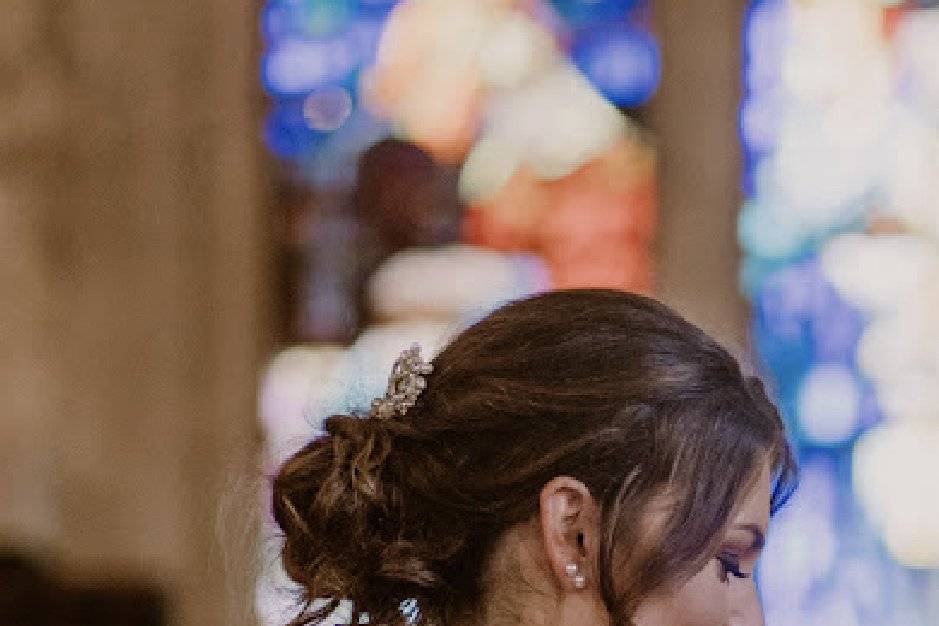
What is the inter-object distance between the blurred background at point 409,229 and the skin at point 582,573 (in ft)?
9.59

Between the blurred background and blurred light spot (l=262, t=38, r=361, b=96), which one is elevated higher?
blurred light spot (l=262, t=38, r=361, b=96)

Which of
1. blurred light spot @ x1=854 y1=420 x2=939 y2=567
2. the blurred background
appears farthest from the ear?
blurred light spot @ x1=854 y1=420 x2=939 y2=567

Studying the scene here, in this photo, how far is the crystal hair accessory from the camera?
194 centimetres

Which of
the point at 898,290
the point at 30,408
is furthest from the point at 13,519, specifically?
the point at 898,290

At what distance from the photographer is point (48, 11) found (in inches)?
238

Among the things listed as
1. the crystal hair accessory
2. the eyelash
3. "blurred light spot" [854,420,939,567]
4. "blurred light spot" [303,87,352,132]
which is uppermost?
"blurred light spot" [303,87,352,132]

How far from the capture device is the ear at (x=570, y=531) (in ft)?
5.61

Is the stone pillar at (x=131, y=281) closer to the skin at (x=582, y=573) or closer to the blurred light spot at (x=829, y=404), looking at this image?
the blurred light spot at (x=829, y=404)

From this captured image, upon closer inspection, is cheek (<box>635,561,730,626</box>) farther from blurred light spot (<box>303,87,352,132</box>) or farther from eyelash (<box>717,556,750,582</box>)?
blurred light spot (<box>303,87,352,132</box>)

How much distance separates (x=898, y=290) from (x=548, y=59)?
1.26 m

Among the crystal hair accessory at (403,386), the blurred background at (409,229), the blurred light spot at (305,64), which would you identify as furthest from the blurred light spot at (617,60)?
the crystal hair accessory at (403,386)

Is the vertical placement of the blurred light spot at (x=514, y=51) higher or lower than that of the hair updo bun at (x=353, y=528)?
higher

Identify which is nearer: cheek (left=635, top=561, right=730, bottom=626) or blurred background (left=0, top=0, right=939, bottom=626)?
cheek (left=635, top=561, right=730, bottom=626)

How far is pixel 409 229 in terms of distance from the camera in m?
5.49
